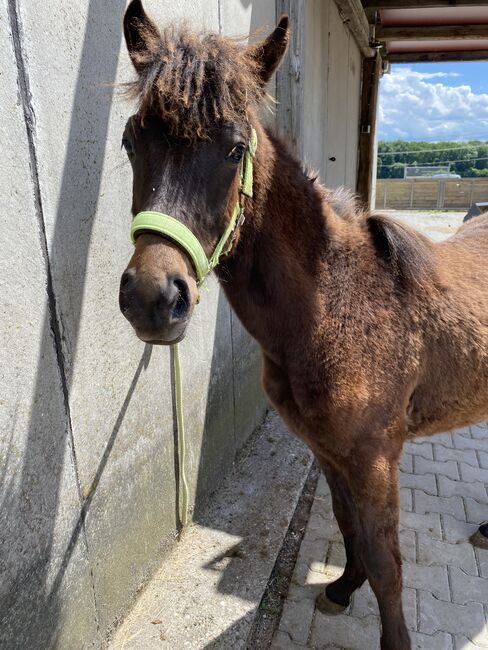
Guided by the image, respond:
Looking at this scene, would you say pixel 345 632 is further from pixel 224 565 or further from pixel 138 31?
pixel 138 31

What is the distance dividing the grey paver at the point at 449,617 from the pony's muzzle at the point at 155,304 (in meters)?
1.88

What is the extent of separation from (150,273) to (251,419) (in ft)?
8.35

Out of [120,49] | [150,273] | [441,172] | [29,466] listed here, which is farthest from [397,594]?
[441,172]

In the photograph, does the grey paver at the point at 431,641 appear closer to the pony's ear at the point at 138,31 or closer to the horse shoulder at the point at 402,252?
the horse shoulder at the point at 402,252

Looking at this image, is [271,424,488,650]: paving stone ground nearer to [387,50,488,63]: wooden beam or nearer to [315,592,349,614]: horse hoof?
[315,592,349,614]: horse hoof

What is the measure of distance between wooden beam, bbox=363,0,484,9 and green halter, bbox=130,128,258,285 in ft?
19.3

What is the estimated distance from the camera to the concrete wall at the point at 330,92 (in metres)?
4.50

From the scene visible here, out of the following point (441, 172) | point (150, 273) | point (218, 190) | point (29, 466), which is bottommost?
point (29, 466)

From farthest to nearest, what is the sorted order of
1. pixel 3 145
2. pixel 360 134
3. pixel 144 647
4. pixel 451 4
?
pixel 360 134 → pixel 451 4 → pixel 144 647 → pixel 3 145

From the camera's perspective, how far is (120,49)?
1766mm

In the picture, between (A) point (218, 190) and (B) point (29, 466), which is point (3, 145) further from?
(B) point (29, 466)

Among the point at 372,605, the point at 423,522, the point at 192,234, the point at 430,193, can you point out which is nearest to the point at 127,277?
the point at 192,234

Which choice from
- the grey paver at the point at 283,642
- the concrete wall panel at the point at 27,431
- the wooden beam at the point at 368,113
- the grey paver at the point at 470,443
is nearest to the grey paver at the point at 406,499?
the grey paver at the point at 470,443

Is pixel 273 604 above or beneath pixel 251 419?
beneath
